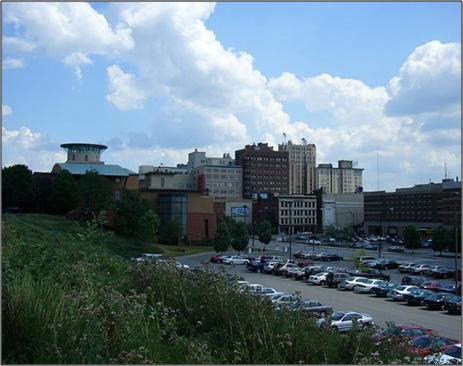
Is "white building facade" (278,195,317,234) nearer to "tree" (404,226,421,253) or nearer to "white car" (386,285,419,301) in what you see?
"tree" (404,226,421,253)

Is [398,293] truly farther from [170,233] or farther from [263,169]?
[263,169]

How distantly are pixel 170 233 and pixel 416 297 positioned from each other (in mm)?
40732

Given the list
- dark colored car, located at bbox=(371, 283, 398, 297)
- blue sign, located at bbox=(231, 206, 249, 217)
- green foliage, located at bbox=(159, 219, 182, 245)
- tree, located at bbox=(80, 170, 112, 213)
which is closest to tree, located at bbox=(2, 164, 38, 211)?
tree, located at bbox=(80, 170, 112, 213)

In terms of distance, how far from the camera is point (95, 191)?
61125mm

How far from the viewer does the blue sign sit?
104m

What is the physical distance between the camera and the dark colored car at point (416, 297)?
99.2ft

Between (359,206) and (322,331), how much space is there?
119698 mm

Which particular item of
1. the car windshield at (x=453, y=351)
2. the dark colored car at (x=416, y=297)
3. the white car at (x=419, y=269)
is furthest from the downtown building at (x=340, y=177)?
the car windshield at (x=453, y=351)

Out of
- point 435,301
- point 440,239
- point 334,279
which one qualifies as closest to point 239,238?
point 440,239

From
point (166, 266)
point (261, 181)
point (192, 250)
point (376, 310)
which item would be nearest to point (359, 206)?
point (261, 181)

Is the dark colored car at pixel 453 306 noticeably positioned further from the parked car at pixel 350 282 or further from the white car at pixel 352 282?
the parked car at pixel 350 282

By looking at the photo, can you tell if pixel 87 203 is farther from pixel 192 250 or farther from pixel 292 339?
pixel 292 339

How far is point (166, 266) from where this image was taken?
10641 mm

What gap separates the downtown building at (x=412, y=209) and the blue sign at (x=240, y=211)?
23.0 meters
